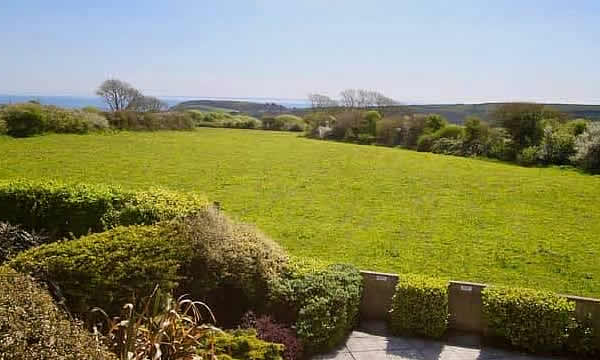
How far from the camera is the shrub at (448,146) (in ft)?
66.2

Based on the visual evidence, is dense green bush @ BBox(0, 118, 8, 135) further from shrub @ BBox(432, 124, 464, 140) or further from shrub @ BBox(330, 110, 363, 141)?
shrub @ BBox(432, 124, 464, 140)

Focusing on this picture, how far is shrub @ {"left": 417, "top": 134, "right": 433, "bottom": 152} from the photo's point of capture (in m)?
21.8

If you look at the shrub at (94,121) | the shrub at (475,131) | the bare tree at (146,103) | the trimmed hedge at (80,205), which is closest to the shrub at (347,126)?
the shrub at (475,131)

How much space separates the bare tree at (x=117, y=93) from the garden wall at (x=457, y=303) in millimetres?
32902

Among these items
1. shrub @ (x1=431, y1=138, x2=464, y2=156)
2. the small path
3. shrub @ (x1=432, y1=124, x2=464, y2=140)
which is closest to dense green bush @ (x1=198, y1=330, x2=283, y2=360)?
the small path

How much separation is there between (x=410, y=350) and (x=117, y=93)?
3432cm

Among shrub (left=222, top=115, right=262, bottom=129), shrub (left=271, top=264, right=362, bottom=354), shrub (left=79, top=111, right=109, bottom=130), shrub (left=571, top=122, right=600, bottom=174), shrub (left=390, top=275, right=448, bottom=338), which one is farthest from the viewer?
shrub (left=222, top=115, right=262, bottom=129)

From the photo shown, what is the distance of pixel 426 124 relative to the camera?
2317 cm

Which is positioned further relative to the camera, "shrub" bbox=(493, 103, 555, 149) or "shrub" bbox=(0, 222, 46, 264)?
"shrub" bbox=(493, 103, 555, 149)

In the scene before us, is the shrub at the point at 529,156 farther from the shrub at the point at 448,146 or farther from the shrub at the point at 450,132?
the shrub at the point at 450,132

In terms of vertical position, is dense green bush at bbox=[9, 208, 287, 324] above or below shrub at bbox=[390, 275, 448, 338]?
above

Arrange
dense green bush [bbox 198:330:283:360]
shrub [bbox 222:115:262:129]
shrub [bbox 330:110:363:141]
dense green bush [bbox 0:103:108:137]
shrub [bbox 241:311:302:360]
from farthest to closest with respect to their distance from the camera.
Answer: shrub [bbox 222:115:262:129] < shrub [bbox 330:110:363:141] < dense green bush [bbox 0:103:108:137] < shrub [bbox 241:311:302:360] < dense green bush [bbox 198:330:283:360]

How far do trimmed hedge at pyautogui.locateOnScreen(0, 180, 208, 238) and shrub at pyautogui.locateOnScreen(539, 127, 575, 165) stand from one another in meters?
15.0

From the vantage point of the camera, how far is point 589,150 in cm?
1552
